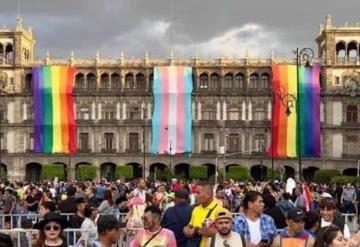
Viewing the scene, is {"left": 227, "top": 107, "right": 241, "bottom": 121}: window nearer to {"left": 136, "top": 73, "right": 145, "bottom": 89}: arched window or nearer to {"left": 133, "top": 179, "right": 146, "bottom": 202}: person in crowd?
{"left": 136, "top": 73, "right": 145, "bottom": 89}: arched window

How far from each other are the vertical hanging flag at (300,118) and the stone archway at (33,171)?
70.9 ft

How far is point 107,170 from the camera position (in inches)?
2808

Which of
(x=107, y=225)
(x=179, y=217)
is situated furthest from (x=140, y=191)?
(x=107, y=225)

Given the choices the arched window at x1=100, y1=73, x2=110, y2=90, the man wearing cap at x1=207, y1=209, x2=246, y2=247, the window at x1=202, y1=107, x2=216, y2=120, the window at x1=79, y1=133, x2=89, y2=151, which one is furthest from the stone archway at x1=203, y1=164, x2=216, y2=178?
the man wearing cap at x1=207, y1=209, x2=246, y2=247

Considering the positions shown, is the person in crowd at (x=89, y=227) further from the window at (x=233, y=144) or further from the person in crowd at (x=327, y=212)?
the window at (x=233, y=144)

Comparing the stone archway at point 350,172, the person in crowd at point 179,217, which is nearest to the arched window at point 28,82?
the stone archway at point 350,172

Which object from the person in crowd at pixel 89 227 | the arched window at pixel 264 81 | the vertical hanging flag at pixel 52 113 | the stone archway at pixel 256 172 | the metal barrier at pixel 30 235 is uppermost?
the arched window at pixel 264 81

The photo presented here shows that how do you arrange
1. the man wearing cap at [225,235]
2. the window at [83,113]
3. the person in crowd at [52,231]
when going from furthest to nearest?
the window at [83,113] < the man wearing cap at [225,235] < the person in crowd at [52,231]

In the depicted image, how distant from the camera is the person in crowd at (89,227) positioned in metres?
11.1

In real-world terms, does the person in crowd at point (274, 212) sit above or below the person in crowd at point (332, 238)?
below

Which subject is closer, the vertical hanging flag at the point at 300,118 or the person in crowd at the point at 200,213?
the person in crowd at the point at 200,213

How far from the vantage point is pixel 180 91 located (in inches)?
2687

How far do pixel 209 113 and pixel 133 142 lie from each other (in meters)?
7.39

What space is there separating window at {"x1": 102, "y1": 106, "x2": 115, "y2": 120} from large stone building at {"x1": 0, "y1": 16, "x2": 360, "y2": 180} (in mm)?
92
